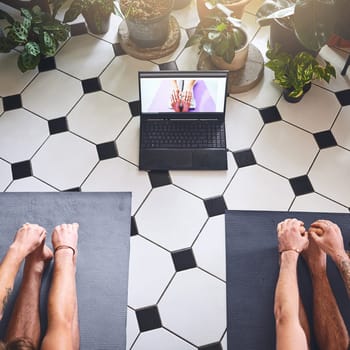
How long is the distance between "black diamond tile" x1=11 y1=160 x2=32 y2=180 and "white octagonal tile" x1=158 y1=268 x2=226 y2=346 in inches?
35.2

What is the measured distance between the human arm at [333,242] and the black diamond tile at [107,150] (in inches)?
39.9

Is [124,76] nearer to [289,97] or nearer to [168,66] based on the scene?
[168,66]

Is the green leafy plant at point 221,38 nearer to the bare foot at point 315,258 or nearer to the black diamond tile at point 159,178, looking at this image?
the black diamond tile at point 159,178

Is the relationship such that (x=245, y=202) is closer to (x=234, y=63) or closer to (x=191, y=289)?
(x=191, y=289)

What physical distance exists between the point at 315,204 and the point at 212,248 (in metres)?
0.54

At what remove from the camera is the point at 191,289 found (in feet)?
7.47

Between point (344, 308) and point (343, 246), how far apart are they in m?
0.25

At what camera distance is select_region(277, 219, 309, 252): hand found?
219 cm

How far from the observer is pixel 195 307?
2.24 meters

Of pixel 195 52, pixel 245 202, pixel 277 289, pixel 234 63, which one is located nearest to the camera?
pixel 277 289

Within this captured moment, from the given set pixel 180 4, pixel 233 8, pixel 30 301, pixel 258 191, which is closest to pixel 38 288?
pixel 30 301

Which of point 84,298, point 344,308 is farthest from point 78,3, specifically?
point 344,308

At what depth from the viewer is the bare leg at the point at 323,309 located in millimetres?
1979

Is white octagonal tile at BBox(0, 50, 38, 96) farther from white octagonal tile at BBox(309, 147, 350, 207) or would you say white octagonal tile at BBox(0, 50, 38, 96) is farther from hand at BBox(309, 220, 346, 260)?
hand at BBox(309, 220, 346, 260)
